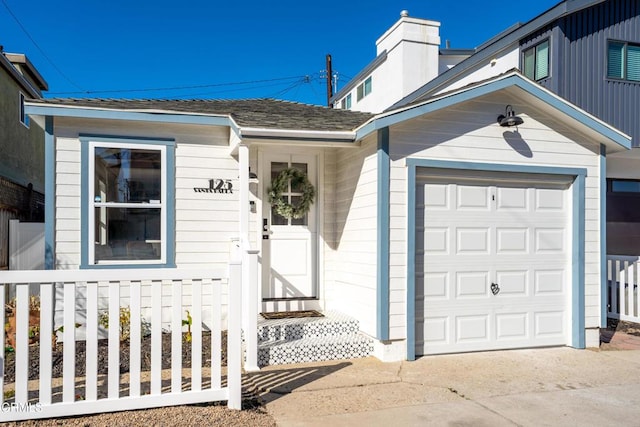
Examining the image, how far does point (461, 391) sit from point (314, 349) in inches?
64.8

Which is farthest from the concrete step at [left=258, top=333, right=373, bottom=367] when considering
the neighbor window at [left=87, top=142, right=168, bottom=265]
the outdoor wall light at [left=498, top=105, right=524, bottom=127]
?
the outdoor wall light at [left=498, top=105, right=524, bottom=127]

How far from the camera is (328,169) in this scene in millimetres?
6906

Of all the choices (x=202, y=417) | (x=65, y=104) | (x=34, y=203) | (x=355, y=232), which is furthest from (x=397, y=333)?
(x=34, y=203)

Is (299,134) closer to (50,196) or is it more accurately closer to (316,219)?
(316,219)

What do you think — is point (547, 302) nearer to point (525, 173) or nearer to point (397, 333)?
point (525, 173)

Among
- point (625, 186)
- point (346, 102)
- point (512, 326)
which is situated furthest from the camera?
point (346, 102)

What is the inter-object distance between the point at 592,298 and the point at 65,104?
697 cm

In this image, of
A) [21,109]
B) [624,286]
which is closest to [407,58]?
[624,286]

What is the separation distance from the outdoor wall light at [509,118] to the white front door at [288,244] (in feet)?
8.20

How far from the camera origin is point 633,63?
10844 mm

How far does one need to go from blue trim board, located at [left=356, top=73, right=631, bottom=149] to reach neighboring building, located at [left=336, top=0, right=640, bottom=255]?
434cm

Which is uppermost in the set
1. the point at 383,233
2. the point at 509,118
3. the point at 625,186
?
the point at 509,118

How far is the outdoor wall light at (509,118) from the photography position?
225 inches

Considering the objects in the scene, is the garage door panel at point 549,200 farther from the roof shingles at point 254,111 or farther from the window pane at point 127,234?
the window pane at point 127,234
